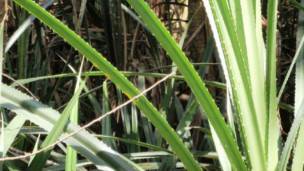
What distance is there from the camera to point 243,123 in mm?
512

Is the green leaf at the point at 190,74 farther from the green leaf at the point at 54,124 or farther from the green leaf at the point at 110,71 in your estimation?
the green leaf at the point at 54,124

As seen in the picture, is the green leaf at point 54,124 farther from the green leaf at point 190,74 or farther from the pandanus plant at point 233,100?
the green leaf at point 190,74

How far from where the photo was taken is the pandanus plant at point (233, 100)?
466 mm

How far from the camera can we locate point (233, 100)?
54cm

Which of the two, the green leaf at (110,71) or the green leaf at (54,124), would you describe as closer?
the green leaf at (110,71)

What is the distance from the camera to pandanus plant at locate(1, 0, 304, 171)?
0.47 metres

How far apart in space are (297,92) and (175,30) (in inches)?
28.5

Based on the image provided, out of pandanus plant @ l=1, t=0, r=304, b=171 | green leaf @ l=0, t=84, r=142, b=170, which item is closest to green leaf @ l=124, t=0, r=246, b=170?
pandanus plant @ l=1, t=0, r=304, b=171

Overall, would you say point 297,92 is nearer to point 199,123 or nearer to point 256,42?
point 256,42

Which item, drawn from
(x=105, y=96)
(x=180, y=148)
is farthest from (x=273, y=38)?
(x=105, y=96)

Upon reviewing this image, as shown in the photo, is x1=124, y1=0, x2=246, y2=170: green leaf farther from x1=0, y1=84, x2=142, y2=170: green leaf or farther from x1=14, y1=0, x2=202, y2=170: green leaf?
x1=0, y1=84, x2=142, y2=170: green leaf

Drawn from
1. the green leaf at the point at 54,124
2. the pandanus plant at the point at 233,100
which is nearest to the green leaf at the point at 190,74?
the pandanus plant at the point at 233,100

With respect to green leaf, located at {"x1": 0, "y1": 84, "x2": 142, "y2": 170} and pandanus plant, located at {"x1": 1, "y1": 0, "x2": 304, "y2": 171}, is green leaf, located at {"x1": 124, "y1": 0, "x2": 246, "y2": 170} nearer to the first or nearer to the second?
pandanus plant, located at {"x1": 1, "y1": 0, "x2": 304, "y2": 171}

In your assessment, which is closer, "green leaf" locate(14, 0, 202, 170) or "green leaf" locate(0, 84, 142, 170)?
"green leaf" locate(14, 0, 202, 170)
